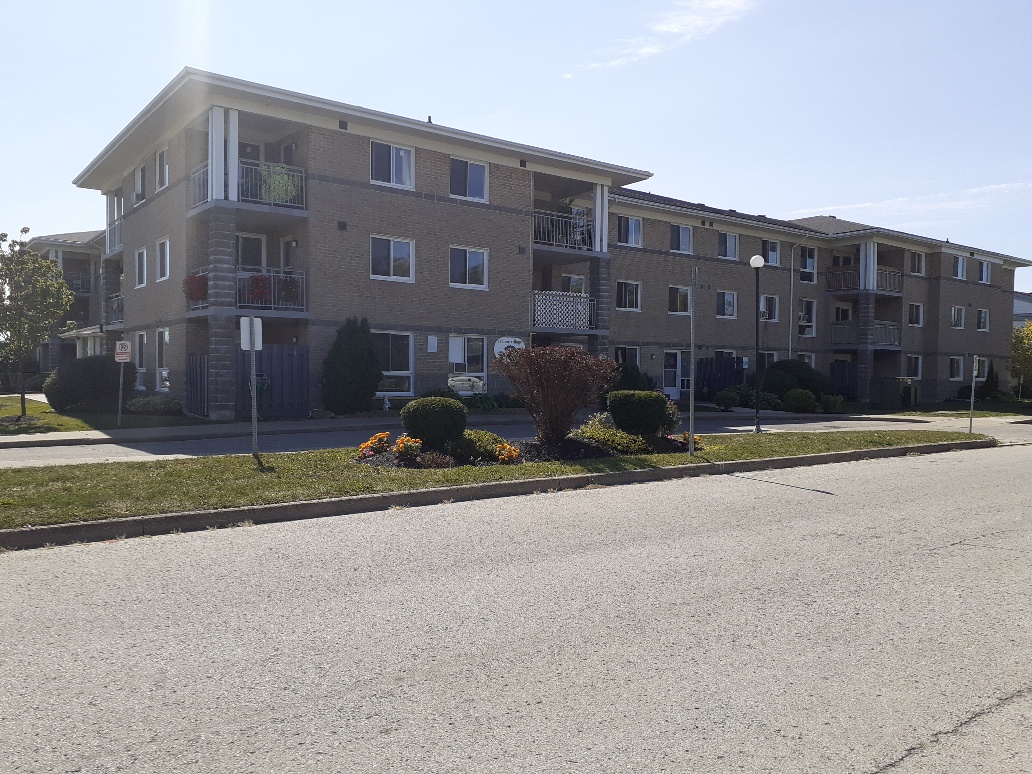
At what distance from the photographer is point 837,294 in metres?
43.1

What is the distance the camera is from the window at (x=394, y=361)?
25.4 m

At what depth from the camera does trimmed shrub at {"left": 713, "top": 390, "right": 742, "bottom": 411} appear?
32.8 meters

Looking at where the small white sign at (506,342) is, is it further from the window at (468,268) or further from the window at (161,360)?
the window at (161,360)

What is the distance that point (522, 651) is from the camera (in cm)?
497

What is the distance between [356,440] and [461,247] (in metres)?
10.9

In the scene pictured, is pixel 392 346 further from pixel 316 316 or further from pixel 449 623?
pixel 449 623

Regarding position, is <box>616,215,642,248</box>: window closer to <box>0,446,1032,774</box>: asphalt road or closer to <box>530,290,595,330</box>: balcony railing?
<box>530,290,595,330</box>: balcony railing

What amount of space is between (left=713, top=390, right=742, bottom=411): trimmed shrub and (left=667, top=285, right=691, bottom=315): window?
16.0 ft

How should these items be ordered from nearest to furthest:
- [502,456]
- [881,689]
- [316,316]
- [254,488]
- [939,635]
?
[881,689] < [939,635] < [254,488] < [502,456] < [316,316]

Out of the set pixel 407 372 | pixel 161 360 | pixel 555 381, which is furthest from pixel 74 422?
pixel 555 381

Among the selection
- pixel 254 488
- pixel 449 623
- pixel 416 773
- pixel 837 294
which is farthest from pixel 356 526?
pixel 837 294

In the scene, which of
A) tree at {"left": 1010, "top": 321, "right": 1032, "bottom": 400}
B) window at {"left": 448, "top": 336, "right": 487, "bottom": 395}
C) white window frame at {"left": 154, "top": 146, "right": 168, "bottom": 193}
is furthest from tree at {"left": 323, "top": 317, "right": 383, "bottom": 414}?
tree at {"left": 1010, "top": 321, "right": 1032, "bottom": 400}

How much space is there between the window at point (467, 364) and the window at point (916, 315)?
2812cm

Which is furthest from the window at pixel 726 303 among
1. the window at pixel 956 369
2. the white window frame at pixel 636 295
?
the window at pixel 956 369
